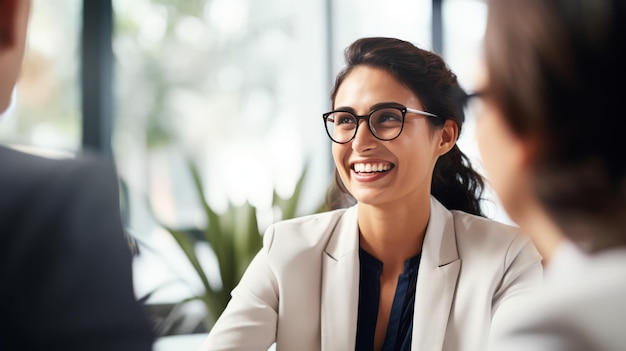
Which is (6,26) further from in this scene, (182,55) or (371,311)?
(182,55)

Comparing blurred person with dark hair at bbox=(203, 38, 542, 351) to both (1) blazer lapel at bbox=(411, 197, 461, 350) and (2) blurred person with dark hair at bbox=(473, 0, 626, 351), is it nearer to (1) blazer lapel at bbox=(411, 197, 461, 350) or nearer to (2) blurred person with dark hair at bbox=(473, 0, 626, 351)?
(1) blazer lapel at bbox=(411, 197, 461, 350)

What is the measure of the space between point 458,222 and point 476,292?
0.21 m

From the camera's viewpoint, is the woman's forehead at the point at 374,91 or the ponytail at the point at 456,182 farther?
the ponytail at the point at 456,182

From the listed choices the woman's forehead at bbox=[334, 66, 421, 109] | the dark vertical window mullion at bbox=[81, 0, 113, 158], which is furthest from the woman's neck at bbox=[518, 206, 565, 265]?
the dark vertical window mullion at bbox=[81, 0, 113, 158]

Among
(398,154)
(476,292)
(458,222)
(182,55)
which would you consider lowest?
(476,292)

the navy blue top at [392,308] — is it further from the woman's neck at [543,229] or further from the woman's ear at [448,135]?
the woman's neck at [543,229]

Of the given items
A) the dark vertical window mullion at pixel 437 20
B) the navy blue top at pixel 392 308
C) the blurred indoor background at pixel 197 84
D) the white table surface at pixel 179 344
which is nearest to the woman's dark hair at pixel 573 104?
the navy blue top at pixel 392 308

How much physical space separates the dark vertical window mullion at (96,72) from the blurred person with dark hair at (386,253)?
2008 millimetres

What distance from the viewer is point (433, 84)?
1.36 metres

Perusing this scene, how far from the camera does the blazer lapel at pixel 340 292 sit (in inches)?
48.2

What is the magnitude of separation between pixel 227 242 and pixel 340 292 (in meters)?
1.10

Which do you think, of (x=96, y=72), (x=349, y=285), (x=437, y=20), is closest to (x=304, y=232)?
(x=349, y=285)

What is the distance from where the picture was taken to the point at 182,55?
344 centimetres

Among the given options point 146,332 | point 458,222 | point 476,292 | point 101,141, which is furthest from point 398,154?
point 101,141
